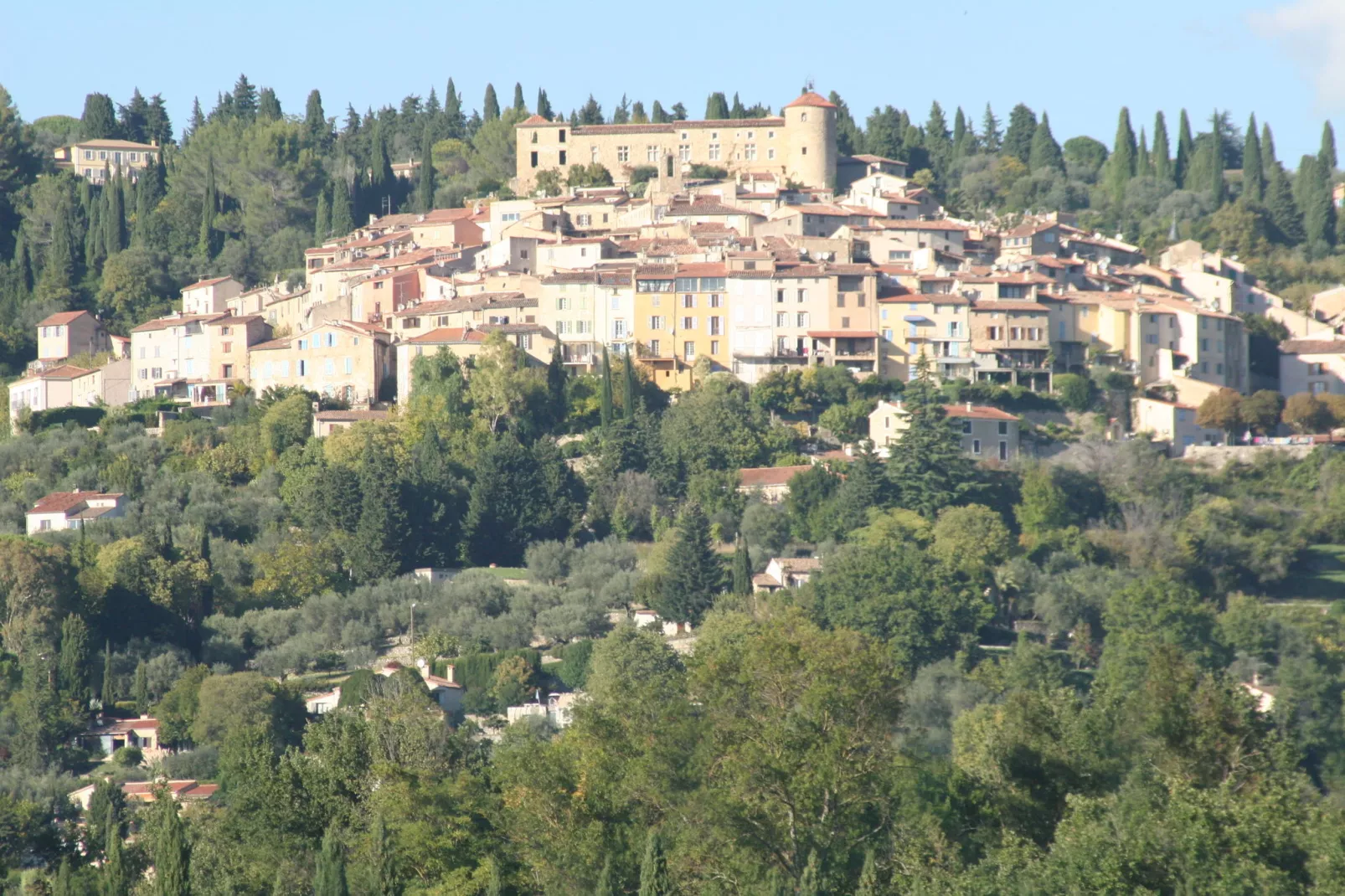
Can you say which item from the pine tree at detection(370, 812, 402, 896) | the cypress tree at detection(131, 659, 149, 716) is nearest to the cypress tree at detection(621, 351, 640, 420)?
the cypress tree at detection(131, 659, 149, 716)

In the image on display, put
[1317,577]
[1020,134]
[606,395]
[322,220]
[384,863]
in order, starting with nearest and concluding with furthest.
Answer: [384,863], [1317,577], [606,395], [322,220], [1020,134]

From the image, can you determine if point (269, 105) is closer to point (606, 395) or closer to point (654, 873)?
point (606, 395)

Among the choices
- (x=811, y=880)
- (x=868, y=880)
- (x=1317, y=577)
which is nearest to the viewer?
(x=868, y=880)

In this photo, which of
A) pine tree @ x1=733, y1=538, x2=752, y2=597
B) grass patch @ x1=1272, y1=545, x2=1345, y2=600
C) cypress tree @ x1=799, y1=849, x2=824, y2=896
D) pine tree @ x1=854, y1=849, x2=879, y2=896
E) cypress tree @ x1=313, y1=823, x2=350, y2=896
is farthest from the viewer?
grass patch @ x1=1272, y1=545, x2=1345, y2=600

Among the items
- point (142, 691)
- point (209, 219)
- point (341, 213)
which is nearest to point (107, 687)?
point (142, 691)

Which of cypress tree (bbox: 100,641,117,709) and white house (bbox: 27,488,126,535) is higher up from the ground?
white house (bbox: 27,488,126,535)

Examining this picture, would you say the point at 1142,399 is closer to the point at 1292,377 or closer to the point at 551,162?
the point at 1292,377

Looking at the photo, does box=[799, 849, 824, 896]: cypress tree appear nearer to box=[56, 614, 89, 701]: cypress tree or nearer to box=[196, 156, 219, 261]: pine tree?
box=[56, 614, 89, 701]: cypress tree

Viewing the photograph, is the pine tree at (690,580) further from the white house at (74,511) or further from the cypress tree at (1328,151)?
the cypress tree at (1328,151)
